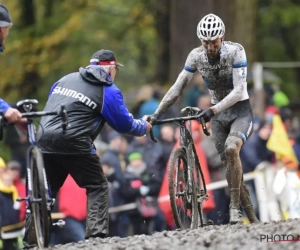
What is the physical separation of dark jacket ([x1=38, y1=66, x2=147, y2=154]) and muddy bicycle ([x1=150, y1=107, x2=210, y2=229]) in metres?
0.84

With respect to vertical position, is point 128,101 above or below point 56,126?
above

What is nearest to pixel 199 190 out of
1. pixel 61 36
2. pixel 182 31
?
pixel 182 31

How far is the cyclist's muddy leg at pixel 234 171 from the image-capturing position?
12672mm

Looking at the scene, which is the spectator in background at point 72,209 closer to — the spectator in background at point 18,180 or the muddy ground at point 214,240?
the spectator in background at point 18,180

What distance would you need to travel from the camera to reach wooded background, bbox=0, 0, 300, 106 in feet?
69.3

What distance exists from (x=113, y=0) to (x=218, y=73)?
18.4 meters

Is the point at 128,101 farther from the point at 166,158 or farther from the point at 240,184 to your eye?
the point at 240,184

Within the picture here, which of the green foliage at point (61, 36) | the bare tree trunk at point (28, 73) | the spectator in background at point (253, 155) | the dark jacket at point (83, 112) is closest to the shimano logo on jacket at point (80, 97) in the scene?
the dark jacket at point (83, 112)

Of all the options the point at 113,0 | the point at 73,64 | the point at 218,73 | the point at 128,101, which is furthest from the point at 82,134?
the point at 113,0

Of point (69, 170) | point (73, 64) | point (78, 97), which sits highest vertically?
point (73, 64)

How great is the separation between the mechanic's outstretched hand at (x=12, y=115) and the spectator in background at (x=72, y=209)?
570 cm

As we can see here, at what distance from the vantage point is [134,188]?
1741cm

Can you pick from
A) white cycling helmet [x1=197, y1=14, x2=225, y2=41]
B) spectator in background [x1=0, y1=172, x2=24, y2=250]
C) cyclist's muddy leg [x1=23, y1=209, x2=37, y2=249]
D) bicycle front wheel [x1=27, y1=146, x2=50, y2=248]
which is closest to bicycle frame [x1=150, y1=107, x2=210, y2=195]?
white cycling helmet [x1=197, y1=14, x2=225, y2=41]

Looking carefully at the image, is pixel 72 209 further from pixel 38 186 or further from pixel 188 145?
pixel 38 186
